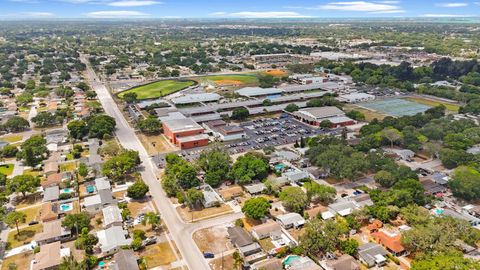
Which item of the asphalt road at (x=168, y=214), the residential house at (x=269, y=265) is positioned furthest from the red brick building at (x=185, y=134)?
the residential house at (x=269, y=265)

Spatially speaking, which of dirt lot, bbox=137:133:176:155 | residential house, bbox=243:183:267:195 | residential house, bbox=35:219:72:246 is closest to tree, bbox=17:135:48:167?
dirt lot, bbox=137:133:176:155

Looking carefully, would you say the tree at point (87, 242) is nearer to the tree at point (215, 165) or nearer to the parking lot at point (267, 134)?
the tree at point (215, 165)

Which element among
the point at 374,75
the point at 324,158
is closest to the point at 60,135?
the point at 324,158

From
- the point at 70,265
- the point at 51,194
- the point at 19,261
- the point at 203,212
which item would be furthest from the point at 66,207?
the point at 203,212

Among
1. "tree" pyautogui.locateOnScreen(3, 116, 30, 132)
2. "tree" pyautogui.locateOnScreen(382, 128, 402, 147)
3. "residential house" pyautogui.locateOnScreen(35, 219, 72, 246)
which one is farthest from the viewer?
"tree" pyautogui.locateOnScreen(3, 116, 30, 132)

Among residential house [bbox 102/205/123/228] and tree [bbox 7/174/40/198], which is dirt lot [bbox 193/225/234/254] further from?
tree [bbox 7/174/40/198]

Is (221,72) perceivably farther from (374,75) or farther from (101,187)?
(101,187)
